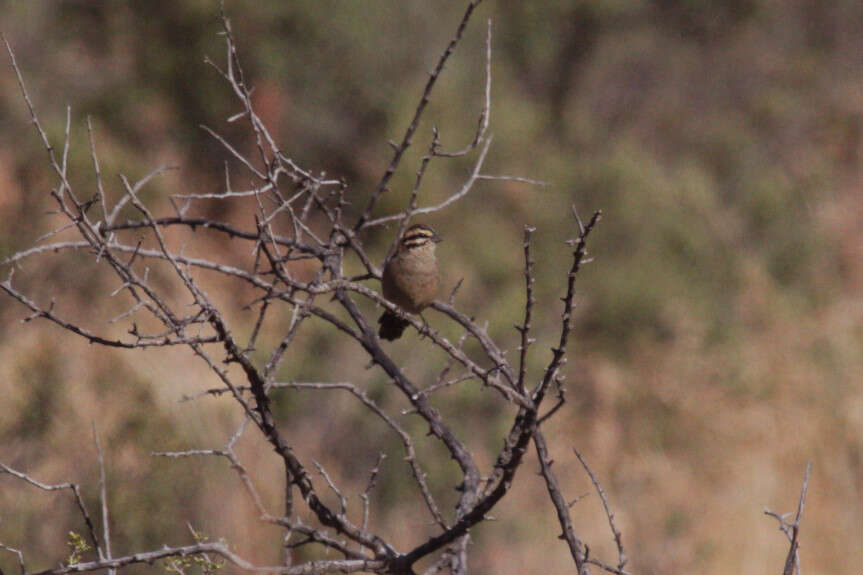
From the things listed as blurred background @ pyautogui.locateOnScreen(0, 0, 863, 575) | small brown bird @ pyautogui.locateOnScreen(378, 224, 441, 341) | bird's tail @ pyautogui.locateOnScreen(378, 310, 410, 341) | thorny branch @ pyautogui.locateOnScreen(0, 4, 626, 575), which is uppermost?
blurred background @ pyautogui.locateOnScreen(0, 0, 863, 575)

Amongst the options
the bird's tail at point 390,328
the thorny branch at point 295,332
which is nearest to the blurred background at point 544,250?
the bird's tail at point 390,328

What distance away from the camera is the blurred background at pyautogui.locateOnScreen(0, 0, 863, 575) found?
295 inches

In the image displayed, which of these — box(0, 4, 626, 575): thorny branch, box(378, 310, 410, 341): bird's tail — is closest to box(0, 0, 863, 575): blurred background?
box(378, 310, 410, 341): bird's tail

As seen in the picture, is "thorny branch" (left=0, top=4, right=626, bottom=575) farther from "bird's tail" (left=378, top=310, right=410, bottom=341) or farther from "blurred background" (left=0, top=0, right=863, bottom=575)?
"blurred background" (left=0, top=0, right=863, bottom=575)

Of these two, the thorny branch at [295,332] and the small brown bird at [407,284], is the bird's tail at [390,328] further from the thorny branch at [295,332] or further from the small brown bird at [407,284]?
the thorny branch at [295,332]

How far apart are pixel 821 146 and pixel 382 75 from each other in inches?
255

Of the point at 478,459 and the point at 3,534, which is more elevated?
the point at 478,459

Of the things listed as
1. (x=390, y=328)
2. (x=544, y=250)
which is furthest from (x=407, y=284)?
(x=544, y=250)

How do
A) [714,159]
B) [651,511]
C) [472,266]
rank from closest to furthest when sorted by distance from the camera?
[651,511], [472,266], [714,159]

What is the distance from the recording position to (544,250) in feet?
39.2

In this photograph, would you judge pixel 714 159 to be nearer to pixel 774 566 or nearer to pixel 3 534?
pixel 774 566

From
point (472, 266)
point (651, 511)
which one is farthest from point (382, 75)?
point (651, 511)

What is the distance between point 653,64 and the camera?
15125mm

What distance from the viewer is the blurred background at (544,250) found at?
7.49 m
